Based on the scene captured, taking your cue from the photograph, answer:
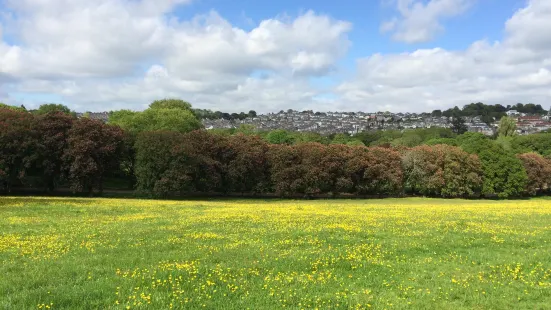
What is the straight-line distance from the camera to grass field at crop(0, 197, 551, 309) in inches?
376

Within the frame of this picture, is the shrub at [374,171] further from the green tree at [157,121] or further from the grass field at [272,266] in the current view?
the grass field at [272,266]

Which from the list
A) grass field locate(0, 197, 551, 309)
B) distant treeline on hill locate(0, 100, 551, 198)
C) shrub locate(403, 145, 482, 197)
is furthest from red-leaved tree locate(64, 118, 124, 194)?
shrub locate(403, 145, 482, 197)

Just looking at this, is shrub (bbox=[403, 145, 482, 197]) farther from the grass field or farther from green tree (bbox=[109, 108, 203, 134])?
the grass field

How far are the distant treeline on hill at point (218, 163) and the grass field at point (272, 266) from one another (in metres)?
35.2

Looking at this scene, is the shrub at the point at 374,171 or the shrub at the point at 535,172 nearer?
the shrub at the point at 374,171

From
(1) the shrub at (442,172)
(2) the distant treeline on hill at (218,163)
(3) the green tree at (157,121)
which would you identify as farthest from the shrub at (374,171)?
(3) the green tree at (157,121)

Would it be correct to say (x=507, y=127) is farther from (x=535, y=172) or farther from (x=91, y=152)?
(x=91, y=152)

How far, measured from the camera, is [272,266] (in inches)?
492

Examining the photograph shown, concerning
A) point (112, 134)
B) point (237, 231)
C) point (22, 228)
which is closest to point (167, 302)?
point (237, 231)

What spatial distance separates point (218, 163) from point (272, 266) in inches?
2036

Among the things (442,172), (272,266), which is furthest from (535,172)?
(272,266)

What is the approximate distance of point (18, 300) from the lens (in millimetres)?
9078

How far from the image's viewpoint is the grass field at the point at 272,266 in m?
9.56

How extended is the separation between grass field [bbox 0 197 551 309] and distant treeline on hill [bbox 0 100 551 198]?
116 ft
